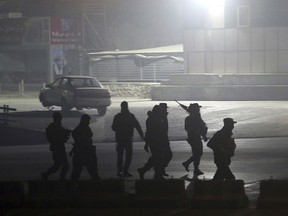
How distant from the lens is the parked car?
119ft

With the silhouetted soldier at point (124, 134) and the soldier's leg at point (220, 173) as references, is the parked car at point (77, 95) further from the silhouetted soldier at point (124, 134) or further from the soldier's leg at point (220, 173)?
the soldier's leg at point (220, 173)

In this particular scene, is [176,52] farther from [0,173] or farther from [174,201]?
[174,201]

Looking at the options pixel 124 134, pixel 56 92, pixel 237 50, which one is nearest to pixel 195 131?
pixel 124 134

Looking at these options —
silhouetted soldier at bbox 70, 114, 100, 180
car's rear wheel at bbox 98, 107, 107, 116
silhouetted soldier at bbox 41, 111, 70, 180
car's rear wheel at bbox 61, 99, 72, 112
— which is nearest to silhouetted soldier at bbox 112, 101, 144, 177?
silhouetted soldier at bbox 41, 111, 70, 180

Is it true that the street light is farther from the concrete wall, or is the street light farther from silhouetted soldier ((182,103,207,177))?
silhouetted soldier ((182,103,207,177))

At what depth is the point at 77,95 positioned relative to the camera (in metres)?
36.5

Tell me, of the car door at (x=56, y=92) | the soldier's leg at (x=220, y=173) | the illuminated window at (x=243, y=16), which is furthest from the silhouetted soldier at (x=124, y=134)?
the illuminated window at (x=243, y=16)

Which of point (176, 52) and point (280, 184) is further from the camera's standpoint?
point (176, 52)

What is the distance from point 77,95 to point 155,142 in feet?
63.3

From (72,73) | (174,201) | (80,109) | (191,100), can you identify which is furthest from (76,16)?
(174,201)

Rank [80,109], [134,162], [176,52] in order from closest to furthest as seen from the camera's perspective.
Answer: [134,162] < [80,109] < [176,52]

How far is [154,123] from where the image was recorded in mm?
17656

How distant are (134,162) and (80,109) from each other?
16556mm

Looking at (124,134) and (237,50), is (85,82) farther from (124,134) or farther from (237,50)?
(124,134)
